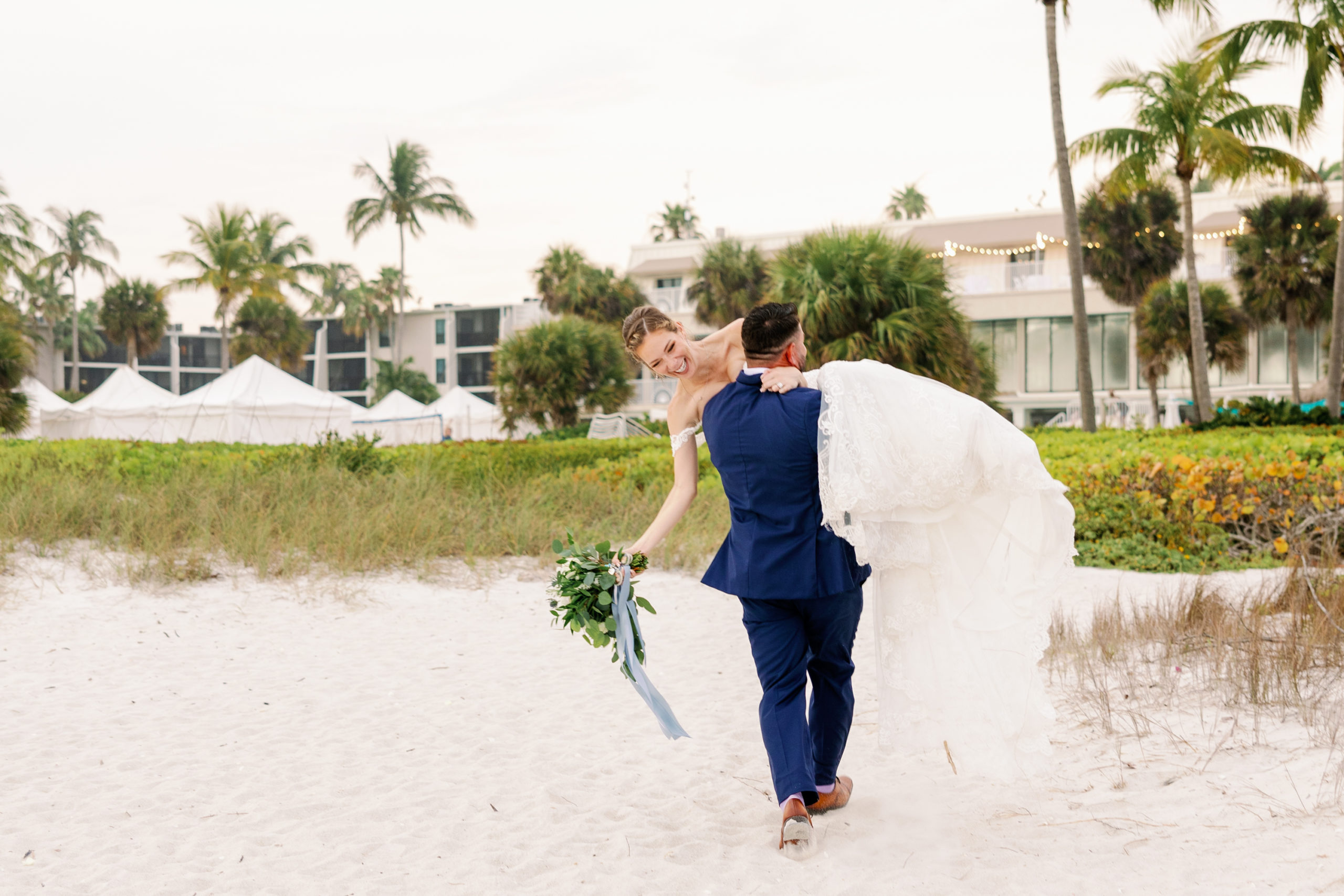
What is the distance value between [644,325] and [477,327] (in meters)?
60.7

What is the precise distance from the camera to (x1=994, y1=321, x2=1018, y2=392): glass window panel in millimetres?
35375

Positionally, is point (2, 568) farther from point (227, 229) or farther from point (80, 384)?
point (80, 384)

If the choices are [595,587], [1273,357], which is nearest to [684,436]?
[595,587]

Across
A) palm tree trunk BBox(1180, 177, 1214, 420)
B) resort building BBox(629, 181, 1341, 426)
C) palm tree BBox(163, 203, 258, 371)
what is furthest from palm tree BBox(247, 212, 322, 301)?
palm tree trunk BBox(1180, 177, 1214, 420)

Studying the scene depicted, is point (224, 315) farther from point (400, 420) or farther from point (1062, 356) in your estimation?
point (1062, 356)

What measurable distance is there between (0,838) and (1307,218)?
32.0 m

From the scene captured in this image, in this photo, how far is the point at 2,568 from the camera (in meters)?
7.34

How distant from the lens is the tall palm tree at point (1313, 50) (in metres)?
16.2

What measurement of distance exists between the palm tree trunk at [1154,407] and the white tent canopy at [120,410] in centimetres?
2784

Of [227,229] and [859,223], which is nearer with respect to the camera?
[859,223]

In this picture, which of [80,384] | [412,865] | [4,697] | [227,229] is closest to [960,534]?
[412,865]

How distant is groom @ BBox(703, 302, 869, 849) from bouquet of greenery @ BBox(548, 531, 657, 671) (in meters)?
0.35

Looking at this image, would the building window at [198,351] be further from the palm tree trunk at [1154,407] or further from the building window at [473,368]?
the palm tree trunk at [1154,407]

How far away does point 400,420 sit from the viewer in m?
33.8
